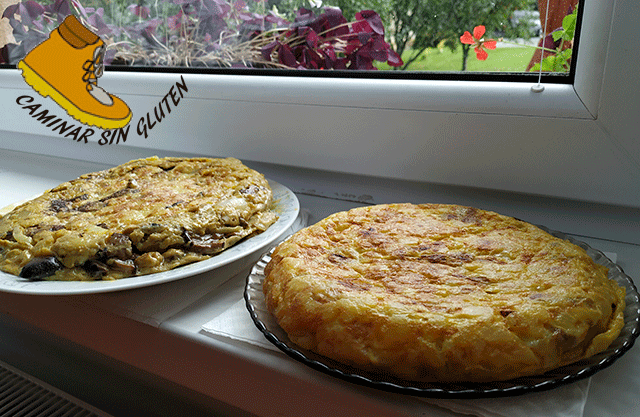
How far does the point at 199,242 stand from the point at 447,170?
1.71 ft

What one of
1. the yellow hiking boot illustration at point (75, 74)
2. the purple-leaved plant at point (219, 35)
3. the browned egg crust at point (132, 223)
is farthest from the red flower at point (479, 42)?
the yellow hiking boot illustration at point (75, 74)

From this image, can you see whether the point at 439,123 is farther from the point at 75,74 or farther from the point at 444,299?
the point at 75,74

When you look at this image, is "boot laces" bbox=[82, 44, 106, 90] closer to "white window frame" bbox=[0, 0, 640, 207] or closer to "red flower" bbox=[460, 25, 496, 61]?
"white window frame" bbox=[0, 0, 640, 207]

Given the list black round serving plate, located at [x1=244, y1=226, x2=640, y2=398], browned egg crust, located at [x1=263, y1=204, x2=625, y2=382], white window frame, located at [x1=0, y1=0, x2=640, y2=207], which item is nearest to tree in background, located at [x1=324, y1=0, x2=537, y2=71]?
white window frame, located at [x1=0, y1=0, x2=640, y2=207]

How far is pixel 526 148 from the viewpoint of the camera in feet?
2.98

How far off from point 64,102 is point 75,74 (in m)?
0.12

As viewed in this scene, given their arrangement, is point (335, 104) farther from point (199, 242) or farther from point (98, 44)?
point (98, 44)

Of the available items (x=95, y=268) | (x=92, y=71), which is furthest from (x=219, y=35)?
(x=95, y=268)

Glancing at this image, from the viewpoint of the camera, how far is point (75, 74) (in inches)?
57.1

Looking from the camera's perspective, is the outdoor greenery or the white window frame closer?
the white window frame

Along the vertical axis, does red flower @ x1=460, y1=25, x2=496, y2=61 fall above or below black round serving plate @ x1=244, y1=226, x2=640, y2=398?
above

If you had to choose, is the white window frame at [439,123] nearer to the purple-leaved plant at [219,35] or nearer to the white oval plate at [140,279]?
the purple-leaved plant at [219,35]

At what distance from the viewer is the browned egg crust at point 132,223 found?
735mm

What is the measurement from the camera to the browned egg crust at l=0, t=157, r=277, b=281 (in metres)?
0.73
